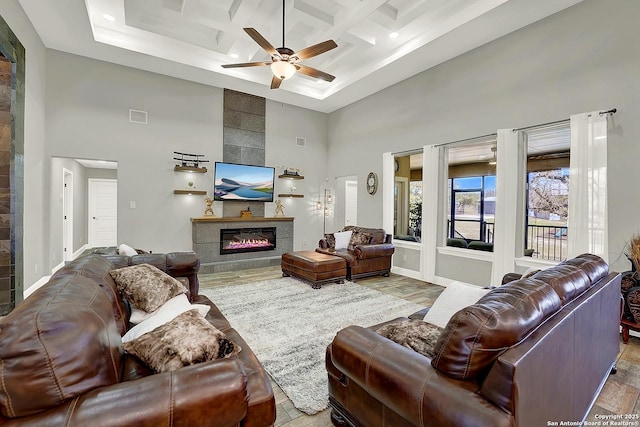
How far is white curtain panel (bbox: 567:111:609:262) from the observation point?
3.28 meters

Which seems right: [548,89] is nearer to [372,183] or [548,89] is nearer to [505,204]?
[505,204]

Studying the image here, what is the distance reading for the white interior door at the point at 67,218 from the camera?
20.9 ft

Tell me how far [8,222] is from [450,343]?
194 inches

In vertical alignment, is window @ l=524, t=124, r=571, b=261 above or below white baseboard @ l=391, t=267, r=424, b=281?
above

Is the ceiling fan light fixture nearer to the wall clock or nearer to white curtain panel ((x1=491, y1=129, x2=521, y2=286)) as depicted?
white curtain panel ((x1=491, y1=129, x2=521, y2=286))

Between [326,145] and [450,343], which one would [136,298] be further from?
[326,145]

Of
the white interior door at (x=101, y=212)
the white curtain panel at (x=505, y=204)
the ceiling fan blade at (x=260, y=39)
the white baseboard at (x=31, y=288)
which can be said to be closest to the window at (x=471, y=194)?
the white curtain panel at (x=505, y=204)

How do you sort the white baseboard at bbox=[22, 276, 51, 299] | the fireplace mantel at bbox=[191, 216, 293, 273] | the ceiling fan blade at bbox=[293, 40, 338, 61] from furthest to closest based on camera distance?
1. the fireplace mantel at bbox=[191, 216, 293, 273]
2. the white baseboard at bbox=[22, 276, 51, 299]
3. the ceiling fan blade at bbox=[293, 40, 338, 61]

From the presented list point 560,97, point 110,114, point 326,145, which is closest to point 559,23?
point 560,97

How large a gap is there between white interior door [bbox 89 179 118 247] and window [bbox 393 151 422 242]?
27.8ft

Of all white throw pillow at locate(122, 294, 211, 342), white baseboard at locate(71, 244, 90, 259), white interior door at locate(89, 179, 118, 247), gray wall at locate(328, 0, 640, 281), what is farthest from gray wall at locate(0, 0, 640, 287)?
white interior door at locate(89, 179, 118, 247)

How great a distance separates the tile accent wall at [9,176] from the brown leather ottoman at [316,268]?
11.9ft

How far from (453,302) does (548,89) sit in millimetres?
3567

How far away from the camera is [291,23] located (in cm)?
439
